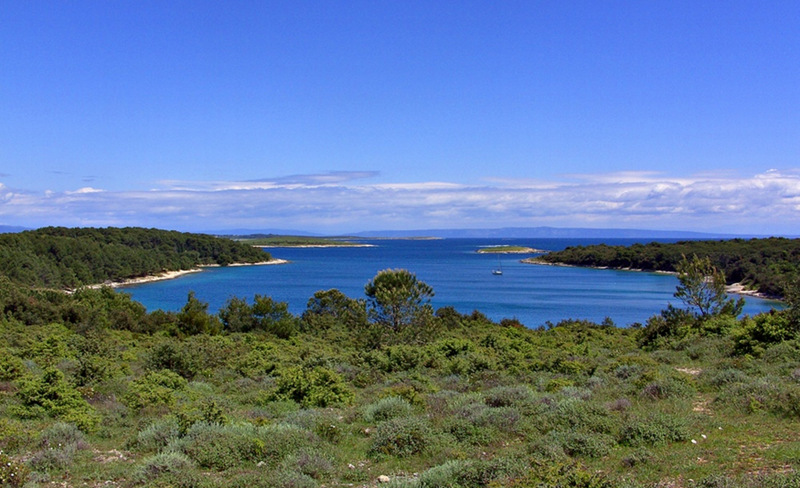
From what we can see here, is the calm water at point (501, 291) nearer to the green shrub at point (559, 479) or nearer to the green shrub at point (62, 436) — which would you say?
the green shrub at point (62, 436)

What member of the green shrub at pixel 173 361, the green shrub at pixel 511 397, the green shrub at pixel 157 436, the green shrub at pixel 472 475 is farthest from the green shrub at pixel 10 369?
the green shrub at pixel 472 475

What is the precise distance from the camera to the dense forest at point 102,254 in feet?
276

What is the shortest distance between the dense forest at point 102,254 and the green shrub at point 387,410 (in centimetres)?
6861

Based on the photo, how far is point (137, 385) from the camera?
1238cm

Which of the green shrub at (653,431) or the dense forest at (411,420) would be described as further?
the green shrub at (653,431)

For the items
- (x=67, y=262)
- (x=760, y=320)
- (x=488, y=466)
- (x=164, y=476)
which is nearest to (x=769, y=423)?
(x=488, y=466)

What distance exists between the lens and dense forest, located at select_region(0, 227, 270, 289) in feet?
276

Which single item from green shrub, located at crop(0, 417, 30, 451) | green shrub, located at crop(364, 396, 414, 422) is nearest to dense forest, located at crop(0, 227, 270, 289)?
green shrub, located at crop(0, 417, 30, 451)

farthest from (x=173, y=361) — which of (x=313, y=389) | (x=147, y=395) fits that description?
(x=313, y=389)

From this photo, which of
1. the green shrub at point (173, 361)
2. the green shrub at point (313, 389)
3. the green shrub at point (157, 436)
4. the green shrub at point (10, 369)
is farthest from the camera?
the green shrub at point (173, 361)

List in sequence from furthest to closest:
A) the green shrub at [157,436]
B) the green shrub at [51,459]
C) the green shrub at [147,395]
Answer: the green shrub at [147,395] < the green shrub at [157,436] < the green shrub at [51,459]

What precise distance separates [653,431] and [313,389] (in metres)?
7.08

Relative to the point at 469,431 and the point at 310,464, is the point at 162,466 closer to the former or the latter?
the point at 310,464

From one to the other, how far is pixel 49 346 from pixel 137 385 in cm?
1110
